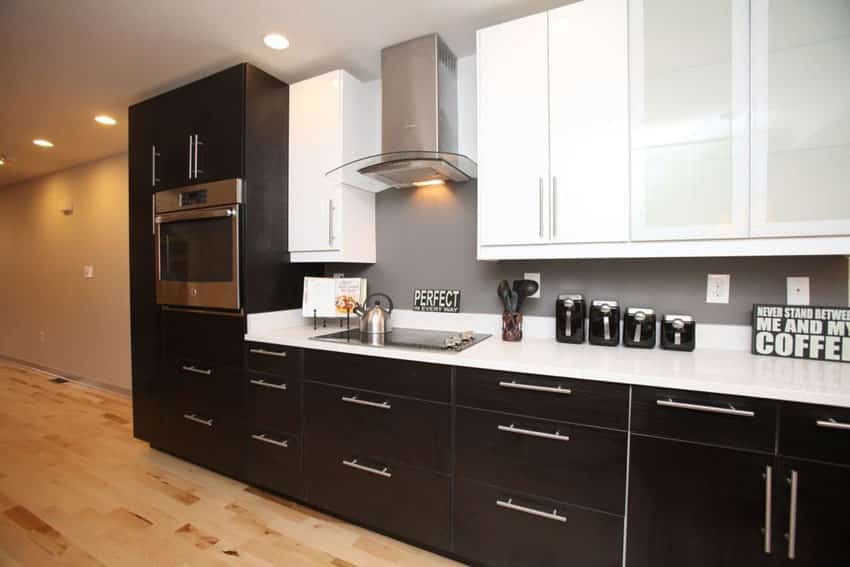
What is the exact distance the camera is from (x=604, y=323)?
1722 mm

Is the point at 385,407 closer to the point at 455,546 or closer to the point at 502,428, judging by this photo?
the point at 502,428

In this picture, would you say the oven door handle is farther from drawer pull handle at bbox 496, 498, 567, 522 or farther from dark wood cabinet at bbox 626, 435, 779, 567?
dark wood cabinet at bbox 626, 435, 779, 567

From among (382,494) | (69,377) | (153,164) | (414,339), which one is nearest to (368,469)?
(382,494)

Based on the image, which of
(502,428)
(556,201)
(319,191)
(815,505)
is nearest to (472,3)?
(556,201)

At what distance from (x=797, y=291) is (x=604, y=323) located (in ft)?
2.39

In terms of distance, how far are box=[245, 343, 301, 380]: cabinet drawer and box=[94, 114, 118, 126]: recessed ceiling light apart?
2320mm

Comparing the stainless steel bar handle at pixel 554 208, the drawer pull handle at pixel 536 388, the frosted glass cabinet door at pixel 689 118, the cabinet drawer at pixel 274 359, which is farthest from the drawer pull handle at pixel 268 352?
the frosted glass cabinet door at pixel 689 118

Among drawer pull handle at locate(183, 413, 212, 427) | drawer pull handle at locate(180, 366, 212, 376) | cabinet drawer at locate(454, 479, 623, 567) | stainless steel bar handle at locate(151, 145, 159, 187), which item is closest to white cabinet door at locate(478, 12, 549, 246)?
cabinet drawer at locate(454, 479, 623, 567)

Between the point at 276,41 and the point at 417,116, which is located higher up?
the point at 276,41

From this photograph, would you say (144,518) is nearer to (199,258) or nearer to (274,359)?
(274,359)

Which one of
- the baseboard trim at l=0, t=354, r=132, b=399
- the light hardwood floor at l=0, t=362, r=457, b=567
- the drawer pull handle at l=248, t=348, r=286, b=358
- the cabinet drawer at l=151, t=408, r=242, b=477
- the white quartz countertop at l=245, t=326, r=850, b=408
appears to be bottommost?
the light hardwood floor at l=0, t=362, r=457, b=567

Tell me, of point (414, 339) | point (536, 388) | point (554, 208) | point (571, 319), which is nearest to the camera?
point (536, 388)

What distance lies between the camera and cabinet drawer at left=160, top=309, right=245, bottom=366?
212cm

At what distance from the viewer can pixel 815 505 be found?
3.54 ft
